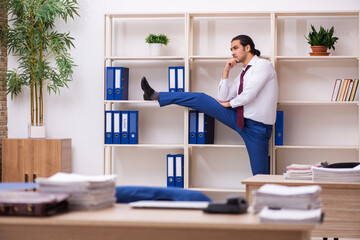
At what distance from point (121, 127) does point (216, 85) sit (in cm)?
108

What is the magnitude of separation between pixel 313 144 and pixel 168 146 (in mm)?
1475

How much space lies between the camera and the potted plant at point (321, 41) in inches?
213

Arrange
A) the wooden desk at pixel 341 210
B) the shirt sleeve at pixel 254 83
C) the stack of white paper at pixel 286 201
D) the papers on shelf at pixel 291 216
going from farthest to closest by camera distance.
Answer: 1. the shirt sleeve at pixel 254 83
2. the wooden desk at pixel 341 210
3. the stack of white paper at pixel 286 201
4. the papers on shelf at pixel 291 216

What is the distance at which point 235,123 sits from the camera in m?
5.31

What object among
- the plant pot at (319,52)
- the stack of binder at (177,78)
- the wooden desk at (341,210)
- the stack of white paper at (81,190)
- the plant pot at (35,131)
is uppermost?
the plant pot at (319,52)

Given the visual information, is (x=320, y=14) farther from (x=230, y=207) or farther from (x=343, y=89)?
(x=230, y=207)

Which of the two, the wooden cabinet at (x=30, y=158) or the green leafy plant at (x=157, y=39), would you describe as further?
the green leafy plant at (x=157, y=39)

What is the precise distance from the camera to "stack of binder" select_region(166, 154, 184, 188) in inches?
216

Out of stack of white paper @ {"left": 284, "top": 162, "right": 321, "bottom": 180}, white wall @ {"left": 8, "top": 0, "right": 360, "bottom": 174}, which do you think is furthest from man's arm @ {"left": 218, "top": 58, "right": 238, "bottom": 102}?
stack of white paper @ {"left": 284, "top": 162, "right": 321, "bottom": 180}

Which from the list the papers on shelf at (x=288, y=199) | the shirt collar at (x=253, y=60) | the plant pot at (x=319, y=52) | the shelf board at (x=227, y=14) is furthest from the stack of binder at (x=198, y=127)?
the papers on shelf at (x=288, y=199)

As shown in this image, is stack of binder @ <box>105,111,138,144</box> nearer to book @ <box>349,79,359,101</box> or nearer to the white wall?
the white wall

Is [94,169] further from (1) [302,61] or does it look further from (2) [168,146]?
(1) [302,61]

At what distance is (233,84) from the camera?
5512 millimetres

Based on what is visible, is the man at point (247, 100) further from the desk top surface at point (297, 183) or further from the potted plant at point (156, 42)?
the desk top surface at point (297, 183)
